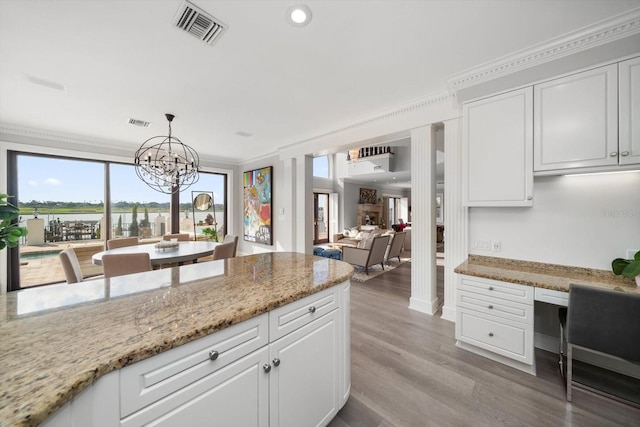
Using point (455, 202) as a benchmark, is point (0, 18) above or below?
above

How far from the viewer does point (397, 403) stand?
170 centimetres

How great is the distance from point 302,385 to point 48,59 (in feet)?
11.6

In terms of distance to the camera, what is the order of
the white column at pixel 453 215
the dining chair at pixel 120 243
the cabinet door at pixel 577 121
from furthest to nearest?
1. the dining chair at pixel 120 243
2. the white column at pixel 453 215
3. the cabinet door at pixel 577 121

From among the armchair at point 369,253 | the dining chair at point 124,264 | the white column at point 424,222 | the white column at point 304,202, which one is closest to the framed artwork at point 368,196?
the armchair at point 369,253

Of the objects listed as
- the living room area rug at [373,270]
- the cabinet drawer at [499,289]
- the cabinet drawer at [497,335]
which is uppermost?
the cabinet drawer at [499,289]

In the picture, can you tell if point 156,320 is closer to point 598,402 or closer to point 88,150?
point 598,402

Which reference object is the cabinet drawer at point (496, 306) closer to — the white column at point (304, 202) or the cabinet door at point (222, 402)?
the cabinet door at point (222, 402)

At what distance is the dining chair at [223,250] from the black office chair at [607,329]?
137 inches

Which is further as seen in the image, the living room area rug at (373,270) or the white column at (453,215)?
the living room area rug at (373,270)

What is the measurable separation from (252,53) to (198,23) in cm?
47

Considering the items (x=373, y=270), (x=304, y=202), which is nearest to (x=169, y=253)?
(x=304, y=202)

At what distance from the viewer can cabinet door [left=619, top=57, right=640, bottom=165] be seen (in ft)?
5.67

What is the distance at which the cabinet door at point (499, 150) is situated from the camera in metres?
2.16

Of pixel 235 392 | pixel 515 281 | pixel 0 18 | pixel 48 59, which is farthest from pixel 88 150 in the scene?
pixel 515 281
